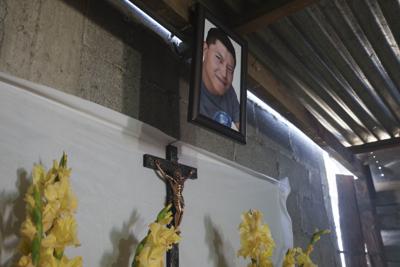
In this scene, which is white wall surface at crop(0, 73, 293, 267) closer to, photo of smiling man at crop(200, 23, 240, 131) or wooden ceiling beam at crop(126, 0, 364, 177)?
photo of smiling man at crop(200, 23, 240, 131)

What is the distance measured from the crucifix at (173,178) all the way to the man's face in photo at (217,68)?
28 cm

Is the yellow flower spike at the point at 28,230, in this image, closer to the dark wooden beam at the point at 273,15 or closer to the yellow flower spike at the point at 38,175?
the yellow flower spike at the point at 38,175

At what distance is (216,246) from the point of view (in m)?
1.28

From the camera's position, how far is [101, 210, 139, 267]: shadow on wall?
0.89m

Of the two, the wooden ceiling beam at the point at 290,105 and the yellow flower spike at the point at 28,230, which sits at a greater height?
the wooden ceiling beam at the point at 290,105

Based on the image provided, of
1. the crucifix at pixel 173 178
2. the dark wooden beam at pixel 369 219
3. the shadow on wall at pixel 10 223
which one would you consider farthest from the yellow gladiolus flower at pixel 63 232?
the dark wooden beam at pixel 369 219

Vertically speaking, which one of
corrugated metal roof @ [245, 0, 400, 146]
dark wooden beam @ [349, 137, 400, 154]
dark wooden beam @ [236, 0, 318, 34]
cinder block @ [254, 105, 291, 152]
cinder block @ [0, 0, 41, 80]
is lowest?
cinder block @ [0, 0, 41, 80]

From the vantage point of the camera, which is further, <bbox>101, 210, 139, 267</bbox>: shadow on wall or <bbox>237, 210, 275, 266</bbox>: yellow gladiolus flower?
<bbox>237, 210, 275, 266</bbox>: yellow gladiolus flower

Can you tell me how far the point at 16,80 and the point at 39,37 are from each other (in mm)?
243

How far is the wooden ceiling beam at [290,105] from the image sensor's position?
65.3 inches

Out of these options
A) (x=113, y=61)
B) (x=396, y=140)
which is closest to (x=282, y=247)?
(x=113, y=61)

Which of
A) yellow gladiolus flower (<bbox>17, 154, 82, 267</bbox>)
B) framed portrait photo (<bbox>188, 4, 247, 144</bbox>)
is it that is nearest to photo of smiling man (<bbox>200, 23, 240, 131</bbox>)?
framed portrait photo (<bbox>188, 4, 247, 144</bbox>)

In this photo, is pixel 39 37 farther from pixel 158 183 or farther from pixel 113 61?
pixel 158 183

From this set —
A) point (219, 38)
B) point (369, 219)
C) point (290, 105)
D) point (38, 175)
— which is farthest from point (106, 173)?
point (369, 219)
